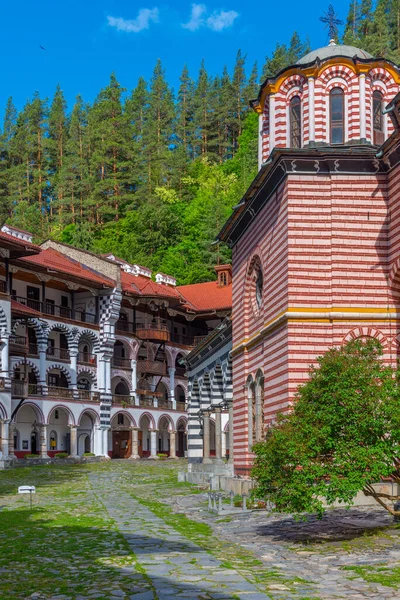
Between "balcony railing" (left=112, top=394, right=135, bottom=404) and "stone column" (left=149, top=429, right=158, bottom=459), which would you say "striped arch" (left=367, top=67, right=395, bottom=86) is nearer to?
"balcony railing" (left=112, top=394, right=135, bottom=404)

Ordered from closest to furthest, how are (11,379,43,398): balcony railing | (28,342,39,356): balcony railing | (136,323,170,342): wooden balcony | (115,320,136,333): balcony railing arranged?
(11,379,43,398): balcony railing, (28,342,39,356): balcony railing, (115,320,136,333): balcony railing, (136,323,170,342): wooden balcony

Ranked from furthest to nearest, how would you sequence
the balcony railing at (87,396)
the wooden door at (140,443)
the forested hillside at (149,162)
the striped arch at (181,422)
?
1. the forested hillside at (149,162)
2. the striped arch at (181,422)
3. the wooden door at (140,443)
4. the balcony railing at (87,396)

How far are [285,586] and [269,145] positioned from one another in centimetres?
1460

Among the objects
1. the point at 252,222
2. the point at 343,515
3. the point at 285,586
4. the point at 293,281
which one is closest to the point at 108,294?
the point at 252,222

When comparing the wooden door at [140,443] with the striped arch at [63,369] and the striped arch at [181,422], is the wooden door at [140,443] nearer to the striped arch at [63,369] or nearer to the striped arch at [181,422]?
the striped arch at [181,422]

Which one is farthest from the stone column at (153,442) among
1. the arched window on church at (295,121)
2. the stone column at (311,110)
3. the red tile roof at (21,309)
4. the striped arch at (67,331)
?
the stone column at (311,110)

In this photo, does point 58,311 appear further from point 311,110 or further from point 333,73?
point 333,73

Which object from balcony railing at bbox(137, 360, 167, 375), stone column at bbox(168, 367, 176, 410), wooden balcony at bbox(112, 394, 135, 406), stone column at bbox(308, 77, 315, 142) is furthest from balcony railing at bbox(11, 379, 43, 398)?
stone column at bbox(308, 77, 315, 142)

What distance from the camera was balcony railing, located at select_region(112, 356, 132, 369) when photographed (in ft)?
176

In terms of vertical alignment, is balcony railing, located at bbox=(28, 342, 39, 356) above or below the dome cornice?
below

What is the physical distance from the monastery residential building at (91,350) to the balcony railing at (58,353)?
0.06m

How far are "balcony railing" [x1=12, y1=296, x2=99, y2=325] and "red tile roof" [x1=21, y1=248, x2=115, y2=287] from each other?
2116 mm

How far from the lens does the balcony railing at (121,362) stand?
53531mm

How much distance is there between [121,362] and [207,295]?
396 inches
